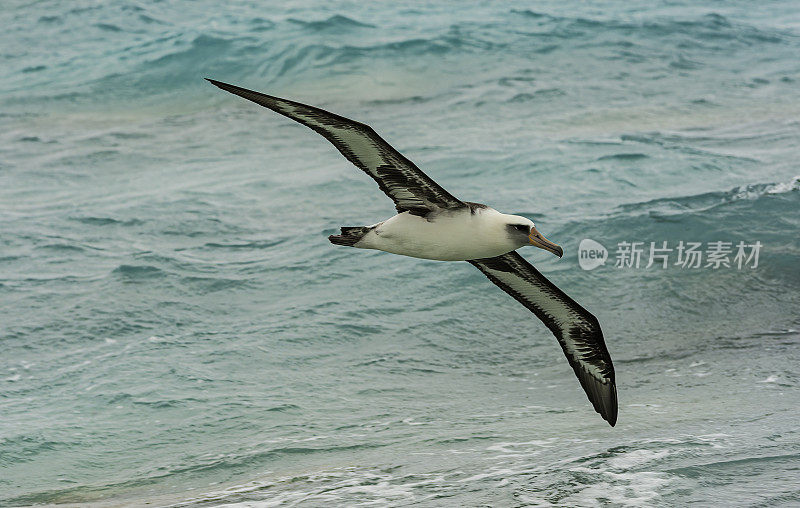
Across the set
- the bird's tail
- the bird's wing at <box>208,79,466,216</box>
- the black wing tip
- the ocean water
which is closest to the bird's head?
the bird's wing at <box>208,79,466,216</box>

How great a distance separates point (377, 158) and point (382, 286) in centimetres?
894

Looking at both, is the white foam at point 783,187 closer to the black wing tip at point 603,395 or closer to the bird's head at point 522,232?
the black wing tip at point 603,395

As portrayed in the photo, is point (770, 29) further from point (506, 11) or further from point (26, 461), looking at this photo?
point (26, 461)

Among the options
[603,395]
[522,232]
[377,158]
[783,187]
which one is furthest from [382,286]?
[377,158]

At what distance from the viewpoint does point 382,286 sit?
56.0 ft

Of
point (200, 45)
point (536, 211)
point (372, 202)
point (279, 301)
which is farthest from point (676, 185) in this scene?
point (200, 45)

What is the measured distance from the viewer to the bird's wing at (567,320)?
33.0 ft

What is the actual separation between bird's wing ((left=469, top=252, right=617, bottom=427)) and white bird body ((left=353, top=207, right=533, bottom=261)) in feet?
4.33

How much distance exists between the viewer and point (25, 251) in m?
18.5

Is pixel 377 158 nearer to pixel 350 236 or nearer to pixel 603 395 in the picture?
pixel 350 236

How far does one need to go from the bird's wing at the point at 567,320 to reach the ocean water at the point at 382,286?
0.58 m

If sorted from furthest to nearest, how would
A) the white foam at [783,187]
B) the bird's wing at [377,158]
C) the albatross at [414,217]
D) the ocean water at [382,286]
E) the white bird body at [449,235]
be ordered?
the white foam at [783,187] → the ocean water at [382,286] → the white bird body at [449,235] → the albatross at [414,217] → the bird's wing at [377,158]

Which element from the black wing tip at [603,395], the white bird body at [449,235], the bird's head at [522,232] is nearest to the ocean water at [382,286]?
the black wing tip at [603,395]

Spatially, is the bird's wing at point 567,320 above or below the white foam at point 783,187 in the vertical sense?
above
